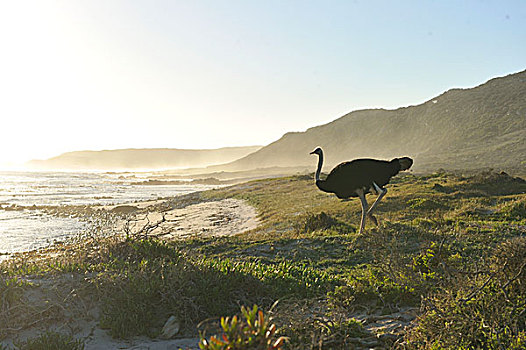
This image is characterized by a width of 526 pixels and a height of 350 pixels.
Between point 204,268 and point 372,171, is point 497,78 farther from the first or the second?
point 204,268

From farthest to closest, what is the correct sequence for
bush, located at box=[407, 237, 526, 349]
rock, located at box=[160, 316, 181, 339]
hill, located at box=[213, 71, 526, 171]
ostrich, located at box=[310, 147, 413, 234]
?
hill, located at box=[213, 71, 526, 171], ostrich, located at box=[310, 147, 413, 234], rock, located at box=[160, 316, 181, 339], bush, located at box=[407, 237, 526, 349]

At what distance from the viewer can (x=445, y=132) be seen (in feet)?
353

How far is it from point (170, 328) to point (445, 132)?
115 metres

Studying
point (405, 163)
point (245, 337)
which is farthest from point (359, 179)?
point (245, 337)

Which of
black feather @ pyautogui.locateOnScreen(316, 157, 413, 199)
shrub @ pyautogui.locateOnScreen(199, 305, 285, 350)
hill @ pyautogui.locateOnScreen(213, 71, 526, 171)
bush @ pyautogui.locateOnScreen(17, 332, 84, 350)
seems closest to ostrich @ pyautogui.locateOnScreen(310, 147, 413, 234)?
black feather @ pyautogui.locateOnScreen(316, 157, 413, 199)

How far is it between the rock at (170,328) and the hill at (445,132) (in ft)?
205

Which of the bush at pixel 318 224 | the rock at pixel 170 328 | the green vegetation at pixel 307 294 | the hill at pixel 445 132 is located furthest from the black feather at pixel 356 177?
the hill at pixel 445 132

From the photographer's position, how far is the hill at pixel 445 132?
247 feet

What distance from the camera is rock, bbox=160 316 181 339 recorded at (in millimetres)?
5492

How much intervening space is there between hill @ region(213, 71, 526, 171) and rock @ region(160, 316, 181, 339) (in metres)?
62.6

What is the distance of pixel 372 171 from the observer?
12.8m

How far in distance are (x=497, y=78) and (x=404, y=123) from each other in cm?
3225

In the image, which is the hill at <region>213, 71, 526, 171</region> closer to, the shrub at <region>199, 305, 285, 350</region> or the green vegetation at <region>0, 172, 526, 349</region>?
the green vegetation at <region>0, 172, 526, 349</region>

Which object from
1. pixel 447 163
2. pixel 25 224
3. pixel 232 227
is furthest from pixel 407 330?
pixel 447 163
